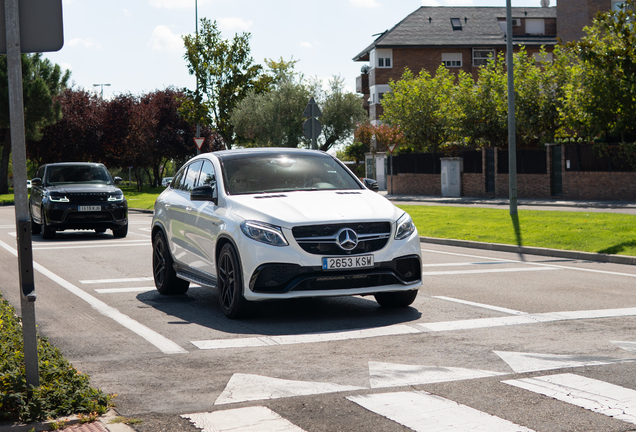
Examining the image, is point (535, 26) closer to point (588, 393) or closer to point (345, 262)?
point (345, 262)

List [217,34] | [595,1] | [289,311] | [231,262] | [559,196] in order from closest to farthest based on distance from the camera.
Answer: [231,262] < [289,311] < [559,196] < [217,34] < [595,1]

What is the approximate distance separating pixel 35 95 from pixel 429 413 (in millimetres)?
53903

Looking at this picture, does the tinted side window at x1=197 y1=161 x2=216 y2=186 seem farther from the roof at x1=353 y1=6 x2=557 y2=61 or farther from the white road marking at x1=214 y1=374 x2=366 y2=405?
the roof at x1=353 y1=6 x2=557 y2=61

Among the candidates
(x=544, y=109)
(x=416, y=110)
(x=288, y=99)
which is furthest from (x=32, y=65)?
(x=544, y=109)

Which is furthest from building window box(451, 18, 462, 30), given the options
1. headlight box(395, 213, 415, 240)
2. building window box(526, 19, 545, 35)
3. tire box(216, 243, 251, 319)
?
tire box(216, 243, 251, 319)

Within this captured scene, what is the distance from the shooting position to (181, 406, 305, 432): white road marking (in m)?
4.46

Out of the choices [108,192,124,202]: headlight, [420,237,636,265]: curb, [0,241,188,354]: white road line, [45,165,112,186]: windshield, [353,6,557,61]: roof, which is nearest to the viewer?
[0,241,188,354]: white road line

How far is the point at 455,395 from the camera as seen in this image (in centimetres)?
508

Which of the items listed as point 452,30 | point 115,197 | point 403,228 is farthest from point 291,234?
point 452,30

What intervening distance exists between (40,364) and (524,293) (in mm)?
6116

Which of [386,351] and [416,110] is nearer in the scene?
[386,351]

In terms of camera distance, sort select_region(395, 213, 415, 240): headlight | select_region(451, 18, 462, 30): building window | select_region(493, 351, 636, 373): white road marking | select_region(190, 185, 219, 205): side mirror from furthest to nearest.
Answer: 1. select_region(451, 18, 462, 30): building window
2. select_region(190, 185, 219, 205): side mirror
3. select_region(395, 213, 415, 240): headlight
4. select_region(493, 351, 636, 373): white road marking

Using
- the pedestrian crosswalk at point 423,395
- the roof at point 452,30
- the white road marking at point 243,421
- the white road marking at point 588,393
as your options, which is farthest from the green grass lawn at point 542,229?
the roof at point 452,30

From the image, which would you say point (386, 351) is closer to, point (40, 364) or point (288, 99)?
point (40, 364)
